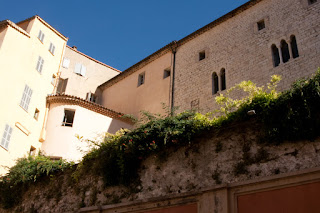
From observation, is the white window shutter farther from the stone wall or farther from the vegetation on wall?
the stone wall

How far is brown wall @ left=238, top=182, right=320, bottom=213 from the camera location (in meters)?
7.26

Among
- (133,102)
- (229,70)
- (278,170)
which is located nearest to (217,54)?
(229,70)

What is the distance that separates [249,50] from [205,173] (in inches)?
381

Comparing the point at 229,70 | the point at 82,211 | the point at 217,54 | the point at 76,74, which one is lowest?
the point at 82,211

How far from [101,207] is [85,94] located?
15700 mm

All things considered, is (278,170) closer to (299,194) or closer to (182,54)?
(299,194)

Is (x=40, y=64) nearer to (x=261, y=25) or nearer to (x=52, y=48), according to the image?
(x=52, y=48)

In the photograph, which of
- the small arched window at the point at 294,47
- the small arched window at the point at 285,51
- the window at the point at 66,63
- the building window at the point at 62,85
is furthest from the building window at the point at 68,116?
the small arched window at the point at 294,47

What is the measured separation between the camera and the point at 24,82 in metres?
18.8

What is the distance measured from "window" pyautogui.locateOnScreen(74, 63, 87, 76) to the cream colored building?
3708mm

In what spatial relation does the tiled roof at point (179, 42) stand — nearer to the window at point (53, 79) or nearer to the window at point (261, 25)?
the window at point (261, 25)

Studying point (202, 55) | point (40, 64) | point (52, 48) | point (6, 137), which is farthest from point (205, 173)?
point (52, 48)

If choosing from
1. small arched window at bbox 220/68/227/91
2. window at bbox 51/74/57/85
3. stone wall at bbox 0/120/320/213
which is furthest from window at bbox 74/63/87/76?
stone wall at bbox 0/120/320/213

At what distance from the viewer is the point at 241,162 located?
8.89 meters
